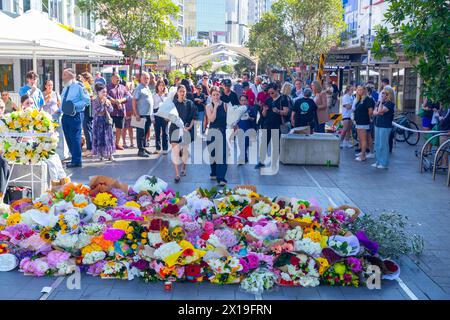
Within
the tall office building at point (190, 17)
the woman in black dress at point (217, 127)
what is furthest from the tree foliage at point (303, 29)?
the tall office building at point (190, 17)

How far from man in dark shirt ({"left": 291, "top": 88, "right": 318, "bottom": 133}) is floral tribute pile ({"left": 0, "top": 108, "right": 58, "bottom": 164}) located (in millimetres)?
6664

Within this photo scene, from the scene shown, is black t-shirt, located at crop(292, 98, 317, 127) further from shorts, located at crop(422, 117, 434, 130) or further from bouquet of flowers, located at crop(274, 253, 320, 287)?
bouquet of flowers, located at crop(274, 253, 320, 287)

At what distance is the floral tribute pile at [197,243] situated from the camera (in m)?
6.29

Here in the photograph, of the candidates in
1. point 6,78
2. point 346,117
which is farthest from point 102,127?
point 6,78

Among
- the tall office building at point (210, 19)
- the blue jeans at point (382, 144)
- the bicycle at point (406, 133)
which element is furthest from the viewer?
the tall office building at point (210, 19)

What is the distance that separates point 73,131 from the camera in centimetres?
1277

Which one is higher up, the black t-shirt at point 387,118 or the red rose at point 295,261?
the black t-shirt at point 387,118

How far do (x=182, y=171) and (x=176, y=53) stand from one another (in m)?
21.9

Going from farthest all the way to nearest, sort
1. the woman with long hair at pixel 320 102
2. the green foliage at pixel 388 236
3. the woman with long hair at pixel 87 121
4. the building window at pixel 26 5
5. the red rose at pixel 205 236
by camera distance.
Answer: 1. the building window at pixel 26 5
2. the woman with long hair at pixel 320 102
3. the woman with long hair at pixel 87 121
4. the green foliage at pixel 388 236
5. the red rose at pixel 205 236

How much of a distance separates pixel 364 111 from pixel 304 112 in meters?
1.52

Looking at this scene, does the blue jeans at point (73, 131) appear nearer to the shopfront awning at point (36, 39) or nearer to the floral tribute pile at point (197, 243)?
the shopfront awning at point (36, 39)

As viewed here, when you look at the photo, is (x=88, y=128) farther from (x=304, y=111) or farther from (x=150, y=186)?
(x=150, y=186)

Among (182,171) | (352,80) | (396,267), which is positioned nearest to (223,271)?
(396,267)

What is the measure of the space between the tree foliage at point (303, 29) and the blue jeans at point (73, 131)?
29882mm
